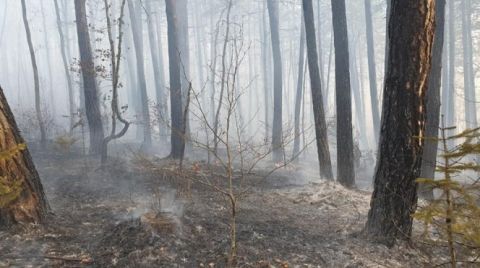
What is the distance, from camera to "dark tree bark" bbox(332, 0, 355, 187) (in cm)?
1005

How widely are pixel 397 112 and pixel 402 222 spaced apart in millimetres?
1479

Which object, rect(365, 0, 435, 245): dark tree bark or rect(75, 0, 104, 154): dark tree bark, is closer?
rect(365, 0, 435, 245): dark tree bark

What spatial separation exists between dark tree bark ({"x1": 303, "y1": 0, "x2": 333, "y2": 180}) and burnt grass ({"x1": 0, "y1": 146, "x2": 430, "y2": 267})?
256cm

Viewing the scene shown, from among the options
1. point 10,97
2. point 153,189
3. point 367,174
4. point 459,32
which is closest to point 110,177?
point 153,189

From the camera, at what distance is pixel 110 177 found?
10078mm

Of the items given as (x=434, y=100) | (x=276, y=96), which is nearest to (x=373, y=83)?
(x=276, y=96)

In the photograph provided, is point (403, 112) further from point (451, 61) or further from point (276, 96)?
point (451, 61)

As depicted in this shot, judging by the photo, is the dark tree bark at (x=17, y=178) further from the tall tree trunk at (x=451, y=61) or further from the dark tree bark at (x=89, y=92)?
the tall tree trunk at (x=451, y=61)

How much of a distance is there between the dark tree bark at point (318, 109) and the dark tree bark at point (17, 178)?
22.6ft

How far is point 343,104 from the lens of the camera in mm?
10078

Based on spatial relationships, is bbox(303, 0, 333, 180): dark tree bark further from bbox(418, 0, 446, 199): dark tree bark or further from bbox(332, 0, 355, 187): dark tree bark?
bbox(418, 0, 446, 199): dark tree bark

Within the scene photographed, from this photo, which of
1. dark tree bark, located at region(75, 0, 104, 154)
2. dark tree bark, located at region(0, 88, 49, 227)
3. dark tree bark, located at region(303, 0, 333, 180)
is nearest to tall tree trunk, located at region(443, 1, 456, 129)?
dark tree bark, located at region(303, 0, 333, 180)

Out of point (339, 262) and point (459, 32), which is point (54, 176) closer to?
point (339, 262)

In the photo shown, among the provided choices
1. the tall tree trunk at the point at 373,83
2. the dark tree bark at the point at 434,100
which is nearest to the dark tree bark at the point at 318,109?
the dark tree bark at the point at 434,100
